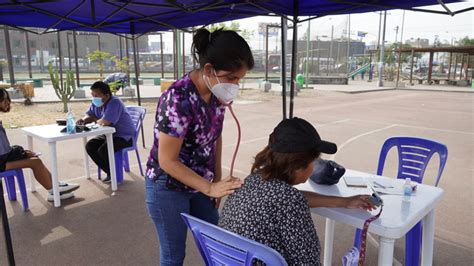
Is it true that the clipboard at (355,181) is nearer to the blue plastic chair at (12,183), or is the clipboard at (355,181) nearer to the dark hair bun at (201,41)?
the dark hair bun at (201,41)

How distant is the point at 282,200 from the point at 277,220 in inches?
2.9

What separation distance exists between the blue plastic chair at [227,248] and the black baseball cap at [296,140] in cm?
38

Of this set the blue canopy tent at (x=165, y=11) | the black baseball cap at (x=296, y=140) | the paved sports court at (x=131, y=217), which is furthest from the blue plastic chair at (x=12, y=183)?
the black baseball cap at (x=296, y=140)

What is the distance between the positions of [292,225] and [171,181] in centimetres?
60

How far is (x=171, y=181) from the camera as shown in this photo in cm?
163

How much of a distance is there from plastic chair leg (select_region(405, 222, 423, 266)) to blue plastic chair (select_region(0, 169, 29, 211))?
353cm

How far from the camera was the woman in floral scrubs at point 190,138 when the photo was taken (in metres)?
1.51

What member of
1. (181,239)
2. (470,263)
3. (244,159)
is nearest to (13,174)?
(181,239)

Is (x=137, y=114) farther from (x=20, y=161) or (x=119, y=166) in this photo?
(x=20, y=161)

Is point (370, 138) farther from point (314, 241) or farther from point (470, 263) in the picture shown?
point (314, 241)

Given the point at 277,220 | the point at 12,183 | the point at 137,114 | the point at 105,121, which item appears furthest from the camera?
the point at 137,114

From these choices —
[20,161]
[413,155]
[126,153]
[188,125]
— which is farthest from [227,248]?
[126,153]

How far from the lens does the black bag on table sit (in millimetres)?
2119

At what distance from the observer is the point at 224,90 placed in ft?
5.31
